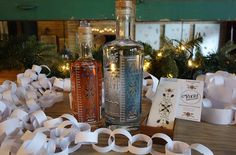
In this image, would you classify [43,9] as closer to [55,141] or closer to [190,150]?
[55,141]

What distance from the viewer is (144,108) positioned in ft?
1.83

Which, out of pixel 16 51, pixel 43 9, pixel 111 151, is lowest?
pixel 111 151

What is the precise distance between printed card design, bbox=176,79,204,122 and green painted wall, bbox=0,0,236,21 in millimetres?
535

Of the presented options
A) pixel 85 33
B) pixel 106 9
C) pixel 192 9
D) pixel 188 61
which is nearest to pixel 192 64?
pixel 188 61

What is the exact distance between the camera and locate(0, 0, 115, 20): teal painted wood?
3.15 ft

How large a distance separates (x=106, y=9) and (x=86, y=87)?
0.58 metres

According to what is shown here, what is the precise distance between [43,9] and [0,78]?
1.07ft

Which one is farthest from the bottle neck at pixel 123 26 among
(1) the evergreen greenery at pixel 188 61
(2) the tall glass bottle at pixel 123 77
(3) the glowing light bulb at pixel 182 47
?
(3) the glowing light bulb at pixel 182 47

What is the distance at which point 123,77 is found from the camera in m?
0.43

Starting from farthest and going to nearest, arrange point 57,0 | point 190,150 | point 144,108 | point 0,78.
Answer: point 57,0 → point 0,78 → point 144,108 → point 190,150

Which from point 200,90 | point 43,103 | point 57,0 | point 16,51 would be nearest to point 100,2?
point 57,0

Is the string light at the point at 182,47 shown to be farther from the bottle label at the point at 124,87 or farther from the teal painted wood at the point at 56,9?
the bottle label at the point at 124,87

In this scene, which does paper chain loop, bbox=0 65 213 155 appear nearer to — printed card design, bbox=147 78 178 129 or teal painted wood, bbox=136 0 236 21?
printed card design, bbox=147 78 178 129

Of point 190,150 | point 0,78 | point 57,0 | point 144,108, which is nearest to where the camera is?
point 190,150
